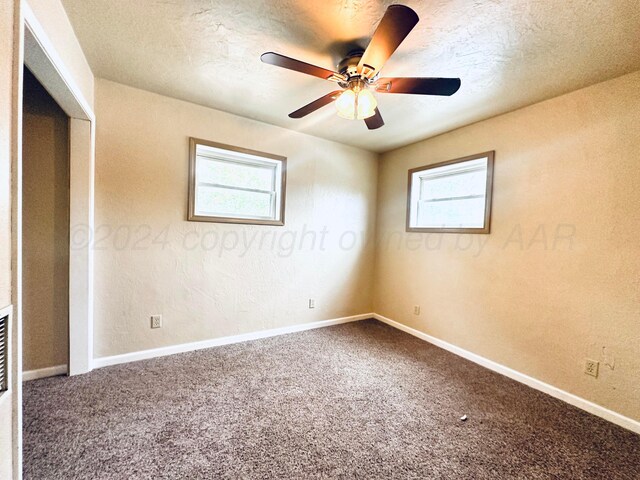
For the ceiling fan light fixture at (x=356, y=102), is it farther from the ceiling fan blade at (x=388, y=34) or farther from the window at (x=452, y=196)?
the window at (x=452, y=196)

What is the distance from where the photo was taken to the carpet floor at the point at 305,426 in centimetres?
145

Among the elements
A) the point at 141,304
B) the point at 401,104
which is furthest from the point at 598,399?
the point at 141,304

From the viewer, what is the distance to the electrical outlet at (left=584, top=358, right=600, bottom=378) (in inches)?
78.9

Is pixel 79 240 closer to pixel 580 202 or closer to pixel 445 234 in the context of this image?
pixel 445 234

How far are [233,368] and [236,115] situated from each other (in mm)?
2523

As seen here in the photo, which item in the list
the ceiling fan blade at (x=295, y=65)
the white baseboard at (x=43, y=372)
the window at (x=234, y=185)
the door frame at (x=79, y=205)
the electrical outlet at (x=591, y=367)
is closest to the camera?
the ceiling fan blade at (x=295, y=65)

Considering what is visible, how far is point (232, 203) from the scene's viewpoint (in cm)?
300

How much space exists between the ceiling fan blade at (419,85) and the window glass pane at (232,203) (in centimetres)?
183

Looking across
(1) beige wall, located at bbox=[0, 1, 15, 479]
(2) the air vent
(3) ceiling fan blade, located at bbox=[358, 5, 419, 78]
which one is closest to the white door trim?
(1) beige wall, located at bbox=[0, 1, 15, 479]

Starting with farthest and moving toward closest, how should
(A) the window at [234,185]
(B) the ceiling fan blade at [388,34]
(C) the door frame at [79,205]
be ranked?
(A) the window at [234,185] → (C) the door frame at [79,205] → (B) the ceiling fan blade at [388,34]

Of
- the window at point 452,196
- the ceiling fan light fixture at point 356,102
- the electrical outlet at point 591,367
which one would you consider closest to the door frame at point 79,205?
the ceiling fan light fixture at point 356,102

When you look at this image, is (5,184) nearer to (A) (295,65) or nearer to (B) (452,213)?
(A) (295,65)

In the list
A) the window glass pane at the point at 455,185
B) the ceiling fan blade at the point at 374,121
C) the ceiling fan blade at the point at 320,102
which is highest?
the ceiling fan blade at the point at 320,102

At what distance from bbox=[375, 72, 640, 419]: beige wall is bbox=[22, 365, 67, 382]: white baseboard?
11.7 feet
